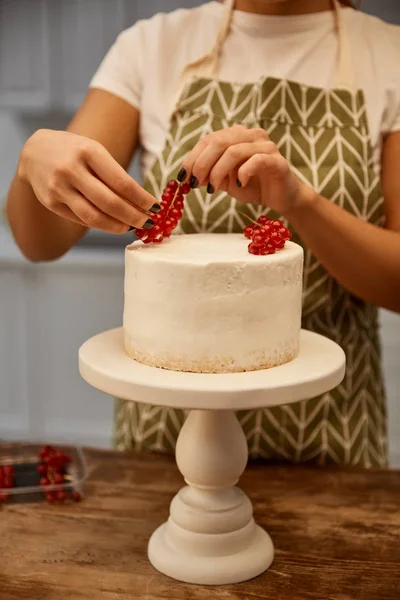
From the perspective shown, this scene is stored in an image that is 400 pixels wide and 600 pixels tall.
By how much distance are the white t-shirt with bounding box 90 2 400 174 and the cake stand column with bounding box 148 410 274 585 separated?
606 millimetres

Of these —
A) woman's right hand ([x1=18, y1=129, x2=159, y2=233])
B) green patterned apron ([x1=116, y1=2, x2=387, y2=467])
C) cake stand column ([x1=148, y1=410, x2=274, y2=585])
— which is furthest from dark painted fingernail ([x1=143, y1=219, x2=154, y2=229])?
green patterned apron ([x1=116, y1=2, x2=387, y2=467])

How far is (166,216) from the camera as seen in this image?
1004 millimetres

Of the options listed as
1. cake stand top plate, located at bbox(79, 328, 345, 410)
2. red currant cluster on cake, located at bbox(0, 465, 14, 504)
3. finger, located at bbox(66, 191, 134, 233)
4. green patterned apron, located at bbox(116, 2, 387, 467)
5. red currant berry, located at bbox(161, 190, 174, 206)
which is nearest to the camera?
cake stand top plate, located at bbox(79, 328, 345, 410)

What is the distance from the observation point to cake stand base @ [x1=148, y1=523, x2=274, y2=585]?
0.93 metres

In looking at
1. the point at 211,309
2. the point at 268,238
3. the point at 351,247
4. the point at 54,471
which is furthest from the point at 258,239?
the point at 54,471

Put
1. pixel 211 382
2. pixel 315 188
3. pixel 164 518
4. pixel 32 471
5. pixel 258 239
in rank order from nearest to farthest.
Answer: pixel 211 382, pixel 258 239, pixel 164 518, pixel 32 471, pixel 315 188

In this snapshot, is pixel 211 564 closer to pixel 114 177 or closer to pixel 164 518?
pixel 164 518

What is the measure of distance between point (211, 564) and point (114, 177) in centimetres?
49

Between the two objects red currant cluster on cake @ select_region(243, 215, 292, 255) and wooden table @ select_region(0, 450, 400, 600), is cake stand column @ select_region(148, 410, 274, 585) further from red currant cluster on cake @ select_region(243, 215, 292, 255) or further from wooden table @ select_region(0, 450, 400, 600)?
red currant cluster on cake @ select_region(243, 215, 292, 255)

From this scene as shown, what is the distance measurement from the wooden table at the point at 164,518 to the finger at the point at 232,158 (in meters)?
0.47

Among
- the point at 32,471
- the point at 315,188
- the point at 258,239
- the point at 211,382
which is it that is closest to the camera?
the point at 211,382

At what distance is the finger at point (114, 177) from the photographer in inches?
34.6

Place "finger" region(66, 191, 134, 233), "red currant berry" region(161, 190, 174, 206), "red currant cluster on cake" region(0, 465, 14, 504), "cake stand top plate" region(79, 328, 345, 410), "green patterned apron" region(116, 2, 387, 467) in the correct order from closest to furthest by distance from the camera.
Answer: "cake stand top plate" region(79, 328, 345, 410)
"finger" region(66, 191, 134, 233)
"red currant berry" region(161, 190, 174, 206)
"red currant cluster on cake" region(0, 465, 14, 504)
"green patterned apron" region(116, 2, 387, 467)

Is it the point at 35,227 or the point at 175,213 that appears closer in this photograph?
the point at 175,213
